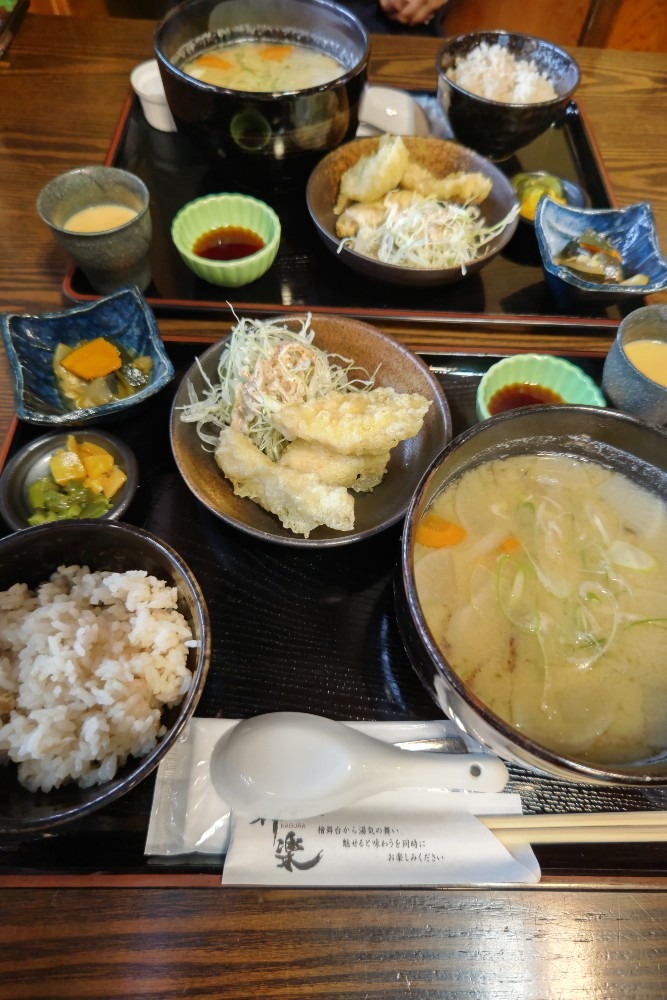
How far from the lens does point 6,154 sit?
2453 millimetres

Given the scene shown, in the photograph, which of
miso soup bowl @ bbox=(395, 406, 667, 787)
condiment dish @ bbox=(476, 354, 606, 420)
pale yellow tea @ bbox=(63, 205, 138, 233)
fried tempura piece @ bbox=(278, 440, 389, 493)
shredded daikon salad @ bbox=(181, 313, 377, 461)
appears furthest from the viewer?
pale yellow tea @ bbox=(63, 205, 138, 233)

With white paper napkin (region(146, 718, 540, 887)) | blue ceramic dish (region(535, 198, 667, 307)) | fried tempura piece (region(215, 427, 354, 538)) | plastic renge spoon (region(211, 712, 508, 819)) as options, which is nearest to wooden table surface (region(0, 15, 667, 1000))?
white paper napkin (region(146, 718, 540, 887))

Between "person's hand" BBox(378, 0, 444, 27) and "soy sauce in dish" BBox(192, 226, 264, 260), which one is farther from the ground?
"person's hand" BBox(378, 0, 444, 27)

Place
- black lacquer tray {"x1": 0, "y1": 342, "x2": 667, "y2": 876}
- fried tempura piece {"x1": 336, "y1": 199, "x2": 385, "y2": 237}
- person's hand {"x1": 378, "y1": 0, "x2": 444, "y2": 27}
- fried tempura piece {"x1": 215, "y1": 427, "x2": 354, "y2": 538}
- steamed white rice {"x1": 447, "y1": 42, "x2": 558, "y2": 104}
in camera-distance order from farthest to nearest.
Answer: person's hand {"x1": 378, "y1": 0, "x2": 444, "y2": 27}, steamed white rice {"x1": 447, "y1": 42, "x2": 558, "y2": 104}, fried tempura piece {"x1": 336, "y1": 199, "x2": 385, "y2": 237}, fried tempura piece {"x1": 215, "y1": 427, "x2": 354, "y2": 538}, black lacquer tray {"x1": 0, "y1": 342, "x2": 667, "y2": 876}

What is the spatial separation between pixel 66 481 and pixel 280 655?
74 centimetres

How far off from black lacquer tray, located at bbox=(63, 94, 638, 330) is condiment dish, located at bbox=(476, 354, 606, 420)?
0.94ft

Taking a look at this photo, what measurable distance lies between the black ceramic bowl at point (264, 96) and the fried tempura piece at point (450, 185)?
1.00ft

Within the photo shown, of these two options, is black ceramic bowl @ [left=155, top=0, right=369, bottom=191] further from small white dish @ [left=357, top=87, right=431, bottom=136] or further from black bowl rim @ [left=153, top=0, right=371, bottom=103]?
small white dish @ [left=357, top=87, right=431, bottom=136]

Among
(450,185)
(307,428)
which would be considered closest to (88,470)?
(307,428)

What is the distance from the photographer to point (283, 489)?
1.54 m

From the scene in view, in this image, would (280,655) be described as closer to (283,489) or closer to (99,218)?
(283,489)

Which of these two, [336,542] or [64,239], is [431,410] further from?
[64,239]

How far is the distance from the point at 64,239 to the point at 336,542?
131 cm

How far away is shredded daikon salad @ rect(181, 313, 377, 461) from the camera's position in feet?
5.61
